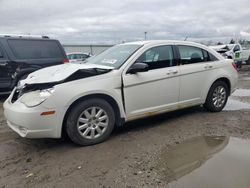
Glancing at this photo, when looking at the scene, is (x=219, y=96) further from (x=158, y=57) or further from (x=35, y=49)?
(x=35, y=49)

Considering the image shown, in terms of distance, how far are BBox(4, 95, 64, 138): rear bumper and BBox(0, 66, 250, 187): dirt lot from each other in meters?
0.34

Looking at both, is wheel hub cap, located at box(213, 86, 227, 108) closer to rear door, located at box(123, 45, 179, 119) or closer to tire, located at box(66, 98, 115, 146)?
rear door, located at box(123, 45, 179, 119)

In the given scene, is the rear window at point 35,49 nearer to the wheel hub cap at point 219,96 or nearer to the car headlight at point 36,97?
the car headlight at point 36,97

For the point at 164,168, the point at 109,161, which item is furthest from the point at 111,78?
the point at 164,168

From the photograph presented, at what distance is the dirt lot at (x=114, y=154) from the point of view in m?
3.32

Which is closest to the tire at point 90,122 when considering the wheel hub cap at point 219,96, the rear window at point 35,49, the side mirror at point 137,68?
the side mirror at point 137,68

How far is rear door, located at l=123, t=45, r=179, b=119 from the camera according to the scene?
188 inches

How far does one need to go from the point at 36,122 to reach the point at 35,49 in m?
5.07

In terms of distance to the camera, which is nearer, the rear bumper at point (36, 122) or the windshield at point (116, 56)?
the rear bumper at point (36, 122)

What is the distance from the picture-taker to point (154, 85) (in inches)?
199

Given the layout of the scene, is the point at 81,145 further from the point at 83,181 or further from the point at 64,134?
the point at 83,181

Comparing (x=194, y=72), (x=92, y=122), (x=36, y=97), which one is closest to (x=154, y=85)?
(x=194, y=72)

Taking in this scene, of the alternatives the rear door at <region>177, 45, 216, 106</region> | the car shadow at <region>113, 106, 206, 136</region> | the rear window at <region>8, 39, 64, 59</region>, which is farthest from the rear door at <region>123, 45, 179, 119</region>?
the rear window at <region>8, 39, 64, 59</region>

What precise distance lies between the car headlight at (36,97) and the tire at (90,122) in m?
0.45
